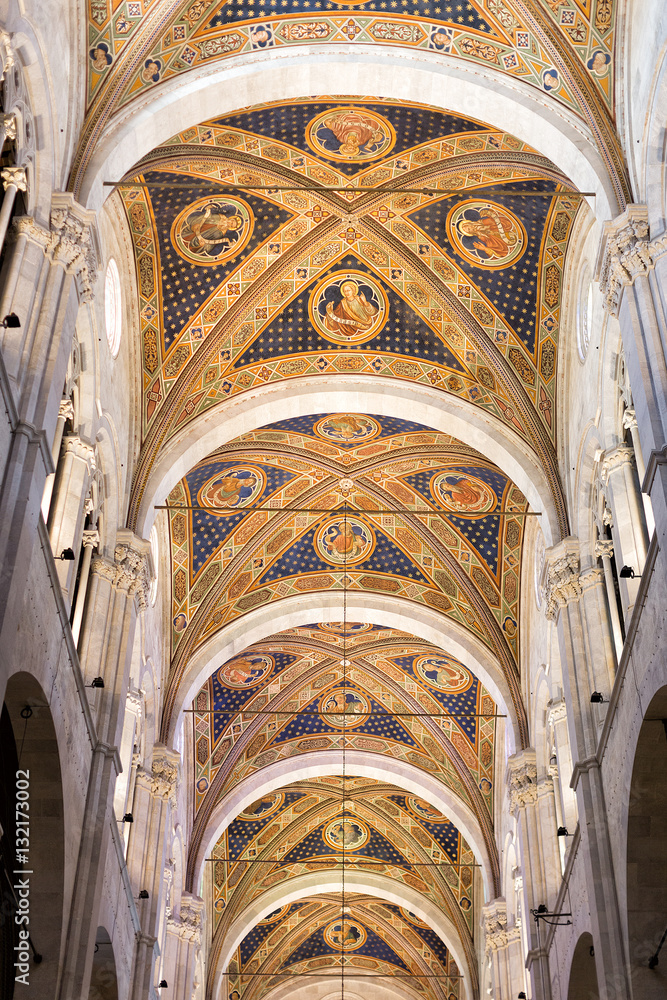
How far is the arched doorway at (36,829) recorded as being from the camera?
12070 millimetres

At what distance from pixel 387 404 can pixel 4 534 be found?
10.4m

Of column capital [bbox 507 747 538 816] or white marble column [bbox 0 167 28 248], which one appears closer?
white marble column [bbox 0 167 28 248]

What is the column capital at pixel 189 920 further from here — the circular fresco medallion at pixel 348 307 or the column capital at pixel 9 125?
the column capital at pixel 9 125

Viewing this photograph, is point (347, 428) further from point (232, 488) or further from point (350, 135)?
point (350, 135)

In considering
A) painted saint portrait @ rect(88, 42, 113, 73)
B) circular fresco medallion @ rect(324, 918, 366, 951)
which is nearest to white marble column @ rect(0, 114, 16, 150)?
painted saint portrait @ rect(88, 42, 113, 73)

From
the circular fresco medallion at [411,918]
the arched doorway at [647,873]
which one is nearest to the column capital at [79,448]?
the arched doorway at [647,873]

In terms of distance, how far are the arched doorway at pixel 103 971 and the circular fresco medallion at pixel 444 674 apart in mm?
11038

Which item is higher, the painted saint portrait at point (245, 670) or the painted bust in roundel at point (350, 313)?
the painted bust in roundel at point (350, 313)

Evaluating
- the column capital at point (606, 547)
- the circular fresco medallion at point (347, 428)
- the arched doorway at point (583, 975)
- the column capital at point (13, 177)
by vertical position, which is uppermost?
the circular fresco medallion at point (347, 428)

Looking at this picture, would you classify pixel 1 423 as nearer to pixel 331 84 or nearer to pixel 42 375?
pixel 42 375

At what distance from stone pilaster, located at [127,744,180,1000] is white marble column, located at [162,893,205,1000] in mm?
3214

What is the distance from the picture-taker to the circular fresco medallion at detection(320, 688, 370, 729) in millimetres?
27531

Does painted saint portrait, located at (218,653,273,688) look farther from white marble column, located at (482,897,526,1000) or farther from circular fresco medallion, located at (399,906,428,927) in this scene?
circular fresco medallion, located at (399,906,428,927)

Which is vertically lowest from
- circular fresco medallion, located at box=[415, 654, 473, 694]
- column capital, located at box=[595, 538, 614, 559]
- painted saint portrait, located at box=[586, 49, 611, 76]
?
column capital, located at box=[595, 538, 614, 559]
